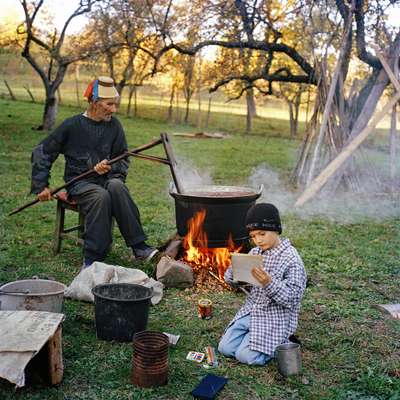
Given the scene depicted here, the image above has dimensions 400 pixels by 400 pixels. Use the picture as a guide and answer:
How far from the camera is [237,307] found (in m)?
4.28

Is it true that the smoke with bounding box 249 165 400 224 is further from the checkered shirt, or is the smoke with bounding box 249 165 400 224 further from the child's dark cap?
the child's dark cap

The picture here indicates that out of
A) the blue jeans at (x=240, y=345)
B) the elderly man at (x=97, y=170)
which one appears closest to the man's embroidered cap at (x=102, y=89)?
the elderly man at (x=97, y=170)

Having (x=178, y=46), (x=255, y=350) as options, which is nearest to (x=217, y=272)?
(x=255, y=350)

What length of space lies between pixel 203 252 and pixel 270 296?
65.9 inches

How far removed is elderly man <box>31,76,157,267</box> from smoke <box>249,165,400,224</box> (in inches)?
132

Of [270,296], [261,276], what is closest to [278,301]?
[270,296]

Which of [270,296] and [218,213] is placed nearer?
[270,296]

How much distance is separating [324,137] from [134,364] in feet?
22.3

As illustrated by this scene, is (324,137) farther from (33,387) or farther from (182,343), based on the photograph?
(33,387)

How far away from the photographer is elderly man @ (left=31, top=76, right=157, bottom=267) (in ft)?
15.7

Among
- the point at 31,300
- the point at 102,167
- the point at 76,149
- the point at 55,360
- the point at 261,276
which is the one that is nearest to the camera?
the point at 55,360

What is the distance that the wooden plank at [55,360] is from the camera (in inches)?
113

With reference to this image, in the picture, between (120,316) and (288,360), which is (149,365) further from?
(288,360)

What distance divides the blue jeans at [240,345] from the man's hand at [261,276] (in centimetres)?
46
